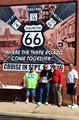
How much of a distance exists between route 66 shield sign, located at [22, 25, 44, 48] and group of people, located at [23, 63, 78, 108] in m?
1.02

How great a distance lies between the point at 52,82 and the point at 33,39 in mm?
2001

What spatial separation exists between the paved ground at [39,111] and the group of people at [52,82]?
398 millimetres

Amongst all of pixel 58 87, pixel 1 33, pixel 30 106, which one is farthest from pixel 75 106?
pixel 1 33

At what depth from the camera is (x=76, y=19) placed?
9.27m

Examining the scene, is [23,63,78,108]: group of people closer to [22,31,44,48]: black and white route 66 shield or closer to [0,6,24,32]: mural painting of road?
[22,31,44,48]: black and white route 66 shield

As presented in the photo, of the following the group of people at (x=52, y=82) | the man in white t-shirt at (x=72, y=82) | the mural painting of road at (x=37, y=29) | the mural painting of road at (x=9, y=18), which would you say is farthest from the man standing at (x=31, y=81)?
the mural painting of road at (x=9, y=18)

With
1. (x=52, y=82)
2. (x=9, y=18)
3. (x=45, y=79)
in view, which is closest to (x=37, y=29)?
(x=9, y=18)

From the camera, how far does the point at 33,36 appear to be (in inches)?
384

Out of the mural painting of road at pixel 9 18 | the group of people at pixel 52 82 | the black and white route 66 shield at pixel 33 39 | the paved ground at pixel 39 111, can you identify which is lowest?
the paved ground at pixel 39 111

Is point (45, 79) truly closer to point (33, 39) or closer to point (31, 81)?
point (31, 81)

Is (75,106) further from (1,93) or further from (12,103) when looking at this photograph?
(1,93)

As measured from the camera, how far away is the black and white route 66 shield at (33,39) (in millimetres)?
9719

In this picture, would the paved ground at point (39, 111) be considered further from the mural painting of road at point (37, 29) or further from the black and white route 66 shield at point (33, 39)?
the black and white route 66 shield at point (33, 39)

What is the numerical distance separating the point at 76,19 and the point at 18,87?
3617mm
